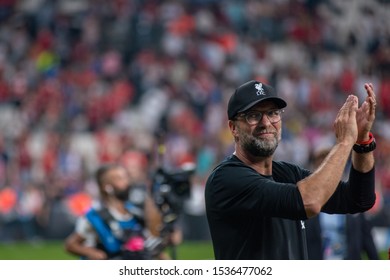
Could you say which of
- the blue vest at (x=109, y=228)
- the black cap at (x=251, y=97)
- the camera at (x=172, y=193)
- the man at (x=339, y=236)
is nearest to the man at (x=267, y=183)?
the black cap at (x=251, y=97)

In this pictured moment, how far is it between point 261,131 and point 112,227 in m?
3.83

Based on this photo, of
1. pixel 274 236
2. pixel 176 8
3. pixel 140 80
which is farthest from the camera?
pixel 176 8

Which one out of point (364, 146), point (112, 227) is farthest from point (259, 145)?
point (112, 227)

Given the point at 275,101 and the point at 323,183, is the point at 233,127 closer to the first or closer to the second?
the point at 275,101

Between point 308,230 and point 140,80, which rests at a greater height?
point 140,80

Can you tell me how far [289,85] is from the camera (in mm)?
20703

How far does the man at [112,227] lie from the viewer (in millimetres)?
8102

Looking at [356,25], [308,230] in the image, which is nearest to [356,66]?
[356,25]

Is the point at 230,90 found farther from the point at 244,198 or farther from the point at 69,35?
the point at 244,198

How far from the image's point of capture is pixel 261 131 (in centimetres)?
468

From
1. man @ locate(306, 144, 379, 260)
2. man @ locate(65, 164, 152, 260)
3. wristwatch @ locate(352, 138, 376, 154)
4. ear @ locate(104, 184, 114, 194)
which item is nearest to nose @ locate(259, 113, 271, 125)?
wristwatch @ locate(352, 138, 376, 154)

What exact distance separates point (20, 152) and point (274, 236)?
54.4 feet

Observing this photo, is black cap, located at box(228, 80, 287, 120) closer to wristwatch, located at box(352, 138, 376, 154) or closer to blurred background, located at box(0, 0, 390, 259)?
wristwatch, located at box(352, 138, 376, 154)

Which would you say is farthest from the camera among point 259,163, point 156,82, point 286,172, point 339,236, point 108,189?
point 156,82
